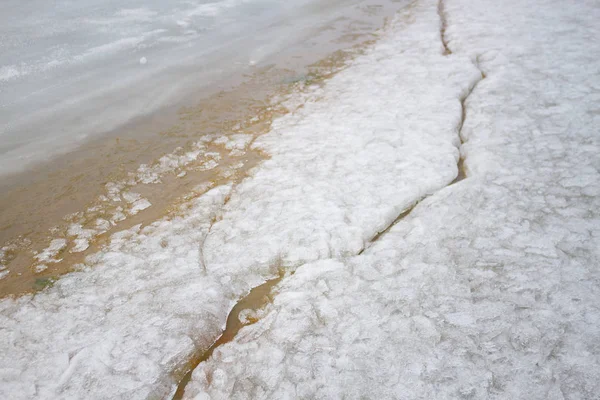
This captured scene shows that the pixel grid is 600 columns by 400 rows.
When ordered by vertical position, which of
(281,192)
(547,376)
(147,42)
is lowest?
(547,376)

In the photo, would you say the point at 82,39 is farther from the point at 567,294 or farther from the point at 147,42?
the point at 567,294

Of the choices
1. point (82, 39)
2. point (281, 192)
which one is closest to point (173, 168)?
point (281, 192)

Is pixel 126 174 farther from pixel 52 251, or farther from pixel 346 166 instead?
pixel 346 166

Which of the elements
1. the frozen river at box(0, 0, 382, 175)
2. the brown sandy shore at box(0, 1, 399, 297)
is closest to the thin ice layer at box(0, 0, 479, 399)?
the brown sandy shore at box(0, 1, 399, 297)

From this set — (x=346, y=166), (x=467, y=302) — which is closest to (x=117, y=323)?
(x=467, y=302)

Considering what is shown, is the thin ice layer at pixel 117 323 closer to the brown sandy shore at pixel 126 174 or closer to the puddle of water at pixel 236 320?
the puddle of water at pixel 236 320

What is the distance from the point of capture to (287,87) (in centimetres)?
683

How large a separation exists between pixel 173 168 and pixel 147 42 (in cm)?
449

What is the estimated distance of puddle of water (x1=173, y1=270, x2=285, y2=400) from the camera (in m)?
2.91

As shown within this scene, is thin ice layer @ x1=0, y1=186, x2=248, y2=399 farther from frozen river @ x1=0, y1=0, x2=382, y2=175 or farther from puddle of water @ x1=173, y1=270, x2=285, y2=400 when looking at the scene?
frozen river @ x1=0, y1=0, x2=382, y2=175

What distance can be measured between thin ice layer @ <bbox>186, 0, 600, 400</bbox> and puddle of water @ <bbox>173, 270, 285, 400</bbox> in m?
0.09

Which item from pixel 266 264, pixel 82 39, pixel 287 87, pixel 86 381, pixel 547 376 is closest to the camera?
pixel 547 376

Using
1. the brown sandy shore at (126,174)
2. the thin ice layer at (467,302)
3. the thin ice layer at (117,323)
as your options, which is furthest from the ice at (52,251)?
the thin ice layer at (467,302)

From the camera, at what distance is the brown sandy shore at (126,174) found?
157 inches
